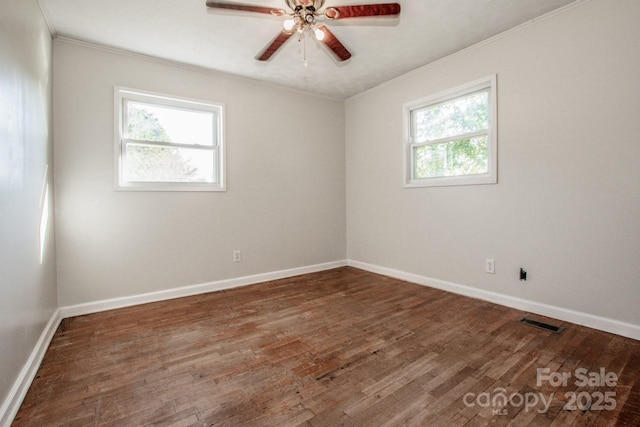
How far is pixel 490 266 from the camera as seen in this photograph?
9.89ft

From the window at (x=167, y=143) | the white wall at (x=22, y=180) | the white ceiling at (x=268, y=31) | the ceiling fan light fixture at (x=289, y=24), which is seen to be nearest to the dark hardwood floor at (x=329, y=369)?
the white wall at (x=22, y=180)

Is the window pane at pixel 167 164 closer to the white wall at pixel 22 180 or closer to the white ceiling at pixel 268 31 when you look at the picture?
the white wall at pixel 22 180

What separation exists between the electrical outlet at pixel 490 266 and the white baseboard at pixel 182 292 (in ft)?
7.28

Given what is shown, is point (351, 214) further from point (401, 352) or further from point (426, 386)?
point (426, 386)

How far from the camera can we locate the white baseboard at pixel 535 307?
2247 mm

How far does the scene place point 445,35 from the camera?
284 centimetres

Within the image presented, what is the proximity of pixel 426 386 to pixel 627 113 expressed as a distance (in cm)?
249

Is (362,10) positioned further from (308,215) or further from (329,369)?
(308,215)

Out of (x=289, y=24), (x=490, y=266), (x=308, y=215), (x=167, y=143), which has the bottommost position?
(x=490, y=266)

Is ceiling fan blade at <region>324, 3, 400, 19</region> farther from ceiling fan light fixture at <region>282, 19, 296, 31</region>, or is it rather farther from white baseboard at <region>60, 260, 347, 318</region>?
→ white baseboard at <region>60, 260, 347, 318</region>

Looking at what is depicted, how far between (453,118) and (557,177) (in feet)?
4.15

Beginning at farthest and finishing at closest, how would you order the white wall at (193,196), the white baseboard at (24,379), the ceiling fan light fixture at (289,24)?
the white wall at (193,196) → the ceiling fan light fixture at (289,24) → the white baseboard at (24,379)

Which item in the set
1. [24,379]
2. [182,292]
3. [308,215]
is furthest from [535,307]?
[24,379]

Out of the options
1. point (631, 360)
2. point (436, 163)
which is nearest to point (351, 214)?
point (436, 163)
